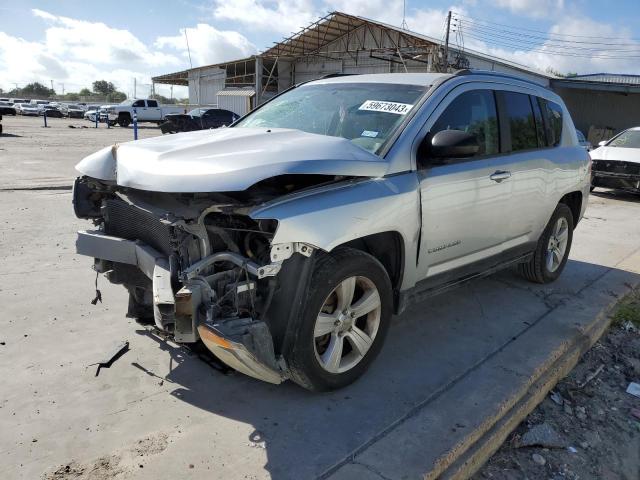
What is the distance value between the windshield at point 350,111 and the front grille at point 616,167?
9979 mm

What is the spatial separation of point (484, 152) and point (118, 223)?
273 cm

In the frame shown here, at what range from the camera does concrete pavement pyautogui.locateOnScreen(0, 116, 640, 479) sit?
259 centimetres

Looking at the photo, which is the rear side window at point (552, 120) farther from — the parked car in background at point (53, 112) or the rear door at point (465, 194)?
the parked car in background at point (53, 112)

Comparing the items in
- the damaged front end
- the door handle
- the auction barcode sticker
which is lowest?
the damaged front end

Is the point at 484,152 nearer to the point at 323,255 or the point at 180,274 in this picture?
the point at 323,255

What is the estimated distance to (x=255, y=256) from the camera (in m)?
2.93

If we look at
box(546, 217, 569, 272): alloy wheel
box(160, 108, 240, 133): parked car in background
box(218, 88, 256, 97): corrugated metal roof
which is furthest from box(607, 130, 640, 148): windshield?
box(218, 88, 256, 97): corrugated metal roof

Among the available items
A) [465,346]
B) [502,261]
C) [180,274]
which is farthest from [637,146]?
[180,274]

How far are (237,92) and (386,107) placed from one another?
37.9 metres

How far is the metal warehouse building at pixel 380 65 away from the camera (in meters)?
27.2

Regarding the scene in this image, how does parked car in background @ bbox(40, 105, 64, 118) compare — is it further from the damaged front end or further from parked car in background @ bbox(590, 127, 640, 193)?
the damaged front end

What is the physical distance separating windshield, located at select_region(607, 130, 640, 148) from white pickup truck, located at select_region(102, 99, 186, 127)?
30526 mm

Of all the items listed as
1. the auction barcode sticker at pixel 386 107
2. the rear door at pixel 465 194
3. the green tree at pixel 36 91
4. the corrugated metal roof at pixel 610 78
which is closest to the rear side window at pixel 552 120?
the rear door at pixel 465 194

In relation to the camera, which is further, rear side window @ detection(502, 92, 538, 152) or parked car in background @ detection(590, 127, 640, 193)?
parked car in background @ detection(590, 127, 640, 193)
